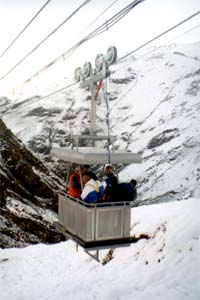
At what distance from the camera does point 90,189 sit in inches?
431

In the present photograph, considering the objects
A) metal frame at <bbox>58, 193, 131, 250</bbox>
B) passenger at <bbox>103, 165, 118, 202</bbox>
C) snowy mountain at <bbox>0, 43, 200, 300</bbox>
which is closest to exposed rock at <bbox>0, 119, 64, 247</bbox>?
snowy mountain at <bbox>0, 43, 200, 300</bbox>

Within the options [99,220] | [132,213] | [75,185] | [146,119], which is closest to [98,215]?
[99,220]

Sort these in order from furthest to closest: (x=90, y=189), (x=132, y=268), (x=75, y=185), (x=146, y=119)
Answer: (x=146, y=119)
(x=132, y=268)
(x=75, y=185)
(x=90, y=189)

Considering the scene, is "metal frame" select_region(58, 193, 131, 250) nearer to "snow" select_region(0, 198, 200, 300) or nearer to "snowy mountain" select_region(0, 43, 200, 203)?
"snow" select_region(0, 198, 200, 300)

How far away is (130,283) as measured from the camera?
48.9 ft

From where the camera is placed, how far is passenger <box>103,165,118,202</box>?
37.1 feet

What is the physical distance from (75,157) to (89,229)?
79.0 inches

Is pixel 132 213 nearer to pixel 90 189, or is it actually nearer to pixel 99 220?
pixel 99 220

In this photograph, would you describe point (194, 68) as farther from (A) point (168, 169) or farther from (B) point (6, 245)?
(B) point (6, 245)

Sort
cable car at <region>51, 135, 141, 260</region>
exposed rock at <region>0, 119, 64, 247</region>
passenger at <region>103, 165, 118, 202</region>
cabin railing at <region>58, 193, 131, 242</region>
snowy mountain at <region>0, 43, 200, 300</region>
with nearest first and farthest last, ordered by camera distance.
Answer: cable car at <region>51, 135, 141, 260</region> < cabin railing at <region>58, 193, 131, 242</region> < passenger at <region>103, 165, 118, 202</region> < snowy mountain at <region>0, 43, 200, 300</region> < exposed rock at <region>0, 119, 64, 247</region>

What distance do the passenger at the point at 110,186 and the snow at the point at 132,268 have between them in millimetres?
3386

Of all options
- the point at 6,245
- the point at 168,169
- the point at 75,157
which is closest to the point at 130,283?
the point at 75,157

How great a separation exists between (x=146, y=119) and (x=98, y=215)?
14262 centimetres

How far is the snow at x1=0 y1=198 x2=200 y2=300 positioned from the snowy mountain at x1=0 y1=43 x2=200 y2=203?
77.3 meters
